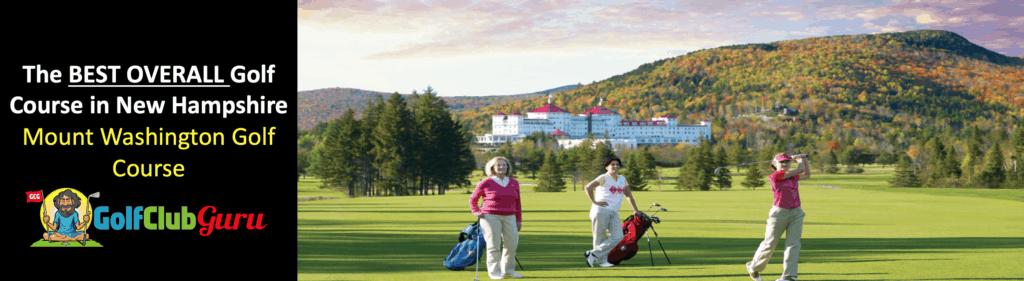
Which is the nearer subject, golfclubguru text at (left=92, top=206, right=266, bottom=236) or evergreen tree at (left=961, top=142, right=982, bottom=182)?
golfclubguru text at (left=92, top=206, right=266, bottom=236)

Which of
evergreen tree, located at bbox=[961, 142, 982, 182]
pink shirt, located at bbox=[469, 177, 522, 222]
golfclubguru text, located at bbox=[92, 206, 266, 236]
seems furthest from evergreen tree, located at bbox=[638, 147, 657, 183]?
pink shirt, located at bbox=[469, 177, 522, 222]

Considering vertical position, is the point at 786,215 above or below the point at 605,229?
above

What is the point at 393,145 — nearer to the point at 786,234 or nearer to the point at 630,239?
the point at 630,239

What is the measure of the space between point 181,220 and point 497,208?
4827 millimetres

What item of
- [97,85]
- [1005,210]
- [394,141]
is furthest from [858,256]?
[394,141]

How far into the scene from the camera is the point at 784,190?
Result: 932cm

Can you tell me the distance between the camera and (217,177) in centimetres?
1130

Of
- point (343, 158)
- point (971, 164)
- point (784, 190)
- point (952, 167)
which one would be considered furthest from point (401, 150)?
point (971, 164)

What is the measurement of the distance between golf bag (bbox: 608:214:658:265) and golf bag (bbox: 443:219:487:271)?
1.96 m

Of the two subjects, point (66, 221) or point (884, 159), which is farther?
point (884, 159)

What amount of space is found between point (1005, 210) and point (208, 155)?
28885 millimetres

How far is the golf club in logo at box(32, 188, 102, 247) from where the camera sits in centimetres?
1033

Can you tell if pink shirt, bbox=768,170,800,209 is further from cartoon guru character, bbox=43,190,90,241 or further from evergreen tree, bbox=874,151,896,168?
evergreen tree, bbox=874,151,896,168

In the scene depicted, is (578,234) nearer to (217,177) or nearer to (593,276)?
(593,276)
